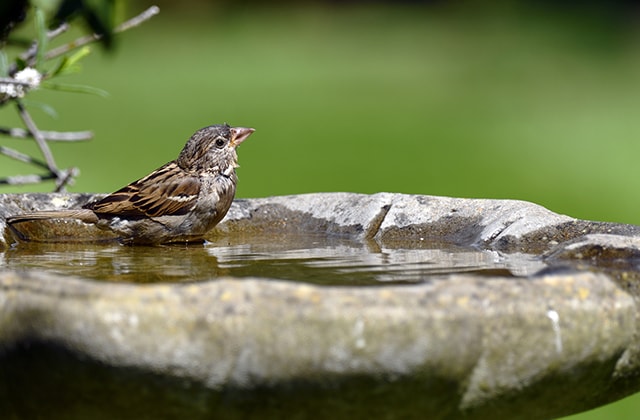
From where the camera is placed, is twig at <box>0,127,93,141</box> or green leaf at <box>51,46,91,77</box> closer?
green leaf at <box>51,46,91,77</box>

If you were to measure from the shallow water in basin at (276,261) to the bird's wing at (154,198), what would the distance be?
0.17 metres

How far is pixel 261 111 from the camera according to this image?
664 inches

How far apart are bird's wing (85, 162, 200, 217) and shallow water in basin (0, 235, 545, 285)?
6.9 inches

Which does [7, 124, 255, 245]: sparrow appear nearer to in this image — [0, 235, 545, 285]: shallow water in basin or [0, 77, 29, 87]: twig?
[0, 235, 545, 285]: shallow water in basin

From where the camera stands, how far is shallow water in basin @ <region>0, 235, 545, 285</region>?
10.5 ft

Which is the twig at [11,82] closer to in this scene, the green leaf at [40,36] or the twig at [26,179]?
the green leaf at [40,36]

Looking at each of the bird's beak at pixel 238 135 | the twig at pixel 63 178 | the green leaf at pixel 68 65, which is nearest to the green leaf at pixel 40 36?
the green leaf at pixel 68 65

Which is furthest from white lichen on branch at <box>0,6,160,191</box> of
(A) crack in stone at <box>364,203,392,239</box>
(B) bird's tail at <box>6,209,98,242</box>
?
(A) crack in stone at <box>364,203,392,239</box>

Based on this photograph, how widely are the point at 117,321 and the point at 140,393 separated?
193 mm

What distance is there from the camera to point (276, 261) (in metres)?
3.58

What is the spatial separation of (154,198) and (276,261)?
4.26 ft

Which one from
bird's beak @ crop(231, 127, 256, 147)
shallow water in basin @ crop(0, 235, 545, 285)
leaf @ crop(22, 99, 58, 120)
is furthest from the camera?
bird's beak @ crop(231, 127, 256, 147)

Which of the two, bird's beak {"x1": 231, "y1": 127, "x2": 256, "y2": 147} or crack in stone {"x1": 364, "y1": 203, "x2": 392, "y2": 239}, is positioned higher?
bird's beak {"x1": 231, "y1": 127, "x2": 256, "y2": 147}

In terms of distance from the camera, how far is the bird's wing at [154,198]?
4594 mm
